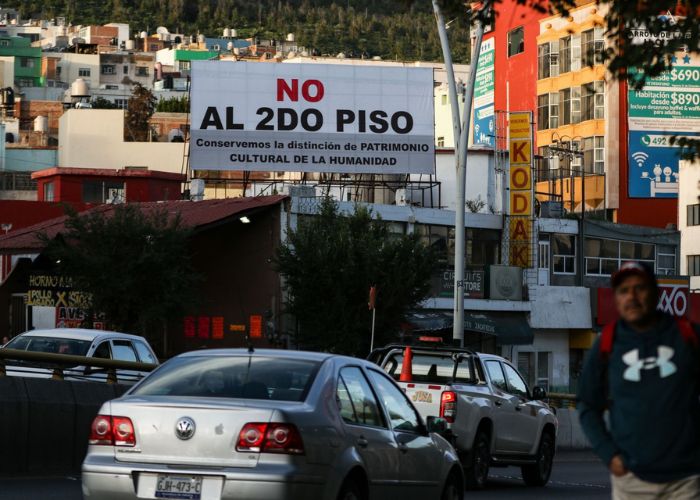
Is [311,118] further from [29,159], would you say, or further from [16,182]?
[29,159]

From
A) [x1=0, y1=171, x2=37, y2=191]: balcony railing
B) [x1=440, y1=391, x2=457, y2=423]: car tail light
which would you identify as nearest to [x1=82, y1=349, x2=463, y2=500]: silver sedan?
[x1=440, y1=391, x2=457, y2=423]: car tail light

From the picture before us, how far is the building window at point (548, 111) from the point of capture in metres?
82.6

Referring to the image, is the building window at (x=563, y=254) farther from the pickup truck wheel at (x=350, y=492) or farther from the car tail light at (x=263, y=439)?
the car tail light at (x=263, y=439)

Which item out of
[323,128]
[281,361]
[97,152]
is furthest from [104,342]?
[97,152]

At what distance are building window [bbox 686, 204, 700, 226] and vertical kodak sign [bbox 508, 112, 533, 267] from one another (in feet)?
70.7

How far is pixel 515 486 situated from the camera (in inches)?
814

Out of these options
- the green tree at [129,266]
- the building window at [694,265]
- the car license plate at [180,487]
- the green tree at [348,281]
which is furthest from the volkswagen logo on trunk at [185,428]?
the building window at [694,265]

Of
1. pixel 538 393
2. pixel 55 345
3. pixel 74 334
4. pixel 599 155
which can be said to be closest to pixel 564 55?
pixel 599 155

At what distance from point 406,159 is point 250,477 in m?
43.2

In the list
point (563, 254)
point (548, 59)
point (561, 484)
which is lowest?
point (561, 484)

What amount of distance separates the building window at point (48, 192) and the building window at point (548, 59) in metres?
27.2

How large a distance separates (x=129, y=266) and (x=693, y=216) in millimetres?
39370

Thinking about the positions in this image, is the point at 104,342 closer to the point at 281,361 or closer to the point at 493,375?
the point at 493,375

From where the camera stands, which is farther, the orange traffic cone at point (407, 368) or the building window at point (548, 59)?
the building window at point (548, 59)
